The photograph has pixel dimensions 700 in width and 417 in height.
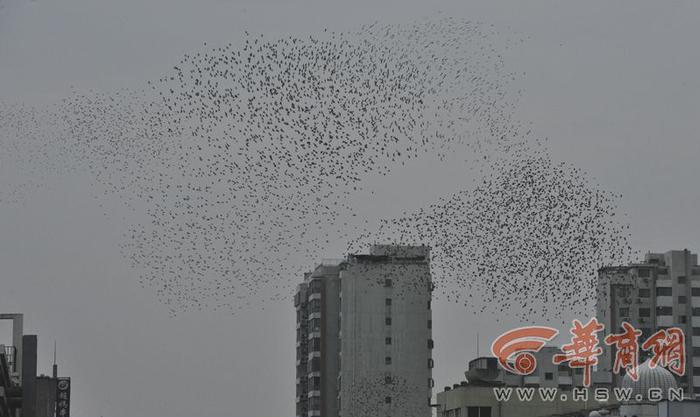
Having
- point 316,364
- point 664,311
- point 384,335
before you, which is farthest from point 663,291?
point 316,364

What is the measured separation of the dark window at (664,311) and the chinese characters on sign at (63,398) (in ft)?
264

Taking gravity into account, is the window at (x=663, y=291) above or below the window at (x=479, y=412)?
above

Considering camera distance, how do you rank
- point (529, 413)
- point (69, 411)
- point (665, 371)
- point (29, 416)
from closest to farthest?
point (29, 416) < point (665, 371) < point (69, 411) < point (529, 413)

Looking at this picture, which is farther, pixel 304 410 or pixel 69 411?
pixel 304 410

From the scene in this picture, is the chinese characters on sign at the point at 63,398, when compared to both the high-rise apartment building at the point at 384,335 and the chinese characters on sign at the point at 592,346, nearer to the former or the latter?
the chinese characters on sign at the point at 592,346

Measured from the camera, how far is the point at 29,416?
220 ft

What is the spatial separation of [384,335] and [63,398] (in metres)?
61.5

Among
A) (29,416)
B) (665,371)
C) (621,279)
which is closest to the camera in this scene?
(29,416)

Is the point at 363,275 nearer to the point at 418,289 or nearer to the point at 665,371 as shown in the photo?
the point at 418,289

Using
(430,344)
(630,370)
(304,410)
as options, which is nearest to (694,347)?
(430,344)

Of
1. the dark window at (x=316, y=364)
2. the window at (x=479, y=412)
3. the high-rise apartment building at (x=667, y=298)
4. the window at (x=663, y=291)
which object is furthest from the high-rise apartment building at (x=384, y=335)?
the window at (x=479, y=412)

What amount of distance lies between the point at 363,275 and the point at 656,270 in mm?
31090

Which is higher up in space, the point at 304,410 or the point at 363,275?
the point at 363,275

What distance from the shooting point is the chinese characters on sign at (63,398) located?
106 meters
